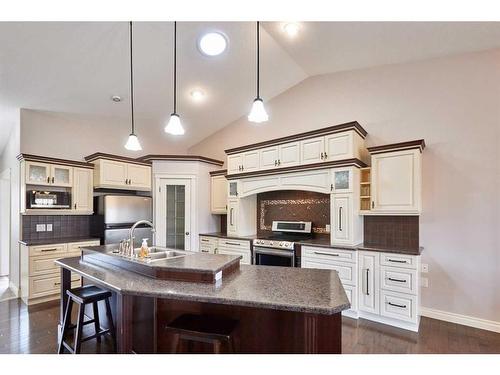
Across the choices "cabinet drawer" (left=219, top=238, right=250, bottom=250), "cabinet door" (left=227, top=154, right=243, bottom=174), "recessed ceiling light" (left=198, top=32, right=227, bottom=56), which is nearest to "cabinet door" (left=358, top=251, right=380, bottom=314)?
"cabinet drawer" (left=219, top=238, right=250, bottom=250)

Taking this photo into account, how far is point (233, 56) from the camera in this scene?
385 centimetres

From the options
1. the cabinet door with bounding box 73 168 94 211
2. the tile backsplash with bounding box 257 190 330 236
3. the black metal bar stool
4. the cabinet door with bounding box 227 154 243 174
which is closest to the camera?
the black metal bar stool

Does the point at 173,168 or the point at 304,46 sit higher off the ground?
the point at 304,46

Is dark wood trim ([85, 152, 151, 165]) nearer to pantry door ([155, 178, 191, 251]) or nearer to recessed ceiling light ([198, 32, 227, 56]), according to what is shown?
pantry door ([155, 178, 191, 251])

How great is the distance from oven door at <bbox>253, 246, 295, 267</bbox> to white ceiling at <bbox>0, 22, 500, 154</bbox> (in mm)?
2494

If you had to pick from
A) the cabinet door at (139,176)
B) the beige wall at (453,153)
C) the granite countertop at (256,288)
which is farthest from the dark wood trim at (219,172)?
the granite countertop at (256,288)

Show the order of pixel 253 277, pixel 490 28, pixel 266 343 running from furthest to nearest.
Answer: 1. pixel 490 28
2. pixel 253 277
3. pixel 266 343

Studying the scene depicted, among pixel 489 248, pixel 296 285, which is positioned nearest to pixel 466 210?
pixel 489 248

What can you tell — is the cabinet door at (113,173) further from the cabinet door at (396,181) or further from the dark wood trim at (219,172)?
the cabinet door at (396,181)

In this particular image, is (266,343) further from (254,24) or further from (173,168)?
(173,168)

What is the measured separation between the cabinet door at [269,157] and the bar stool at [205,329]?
8.69 ft

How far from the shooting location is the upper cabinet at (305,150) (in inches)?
141

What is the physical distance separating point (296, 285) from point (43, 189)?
4131 mm

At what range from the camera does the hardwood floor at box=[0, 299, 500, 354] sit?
8.74ft
